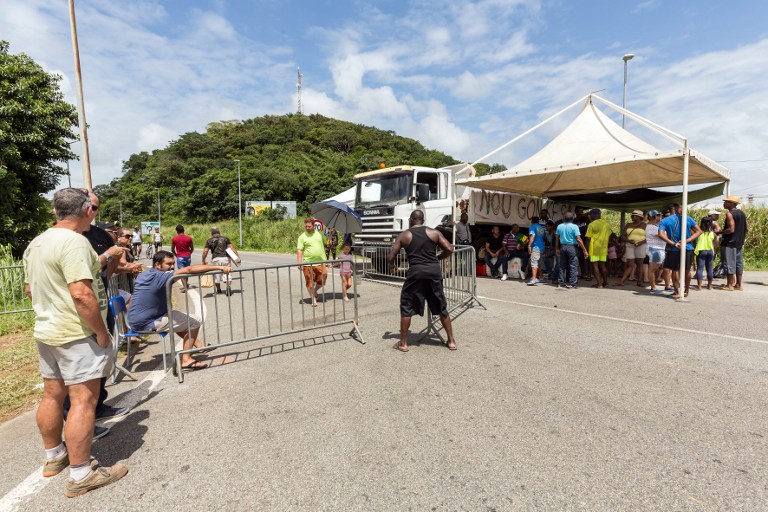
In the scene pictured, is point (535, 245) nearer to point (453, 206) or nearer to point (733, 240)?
point (453, 206)

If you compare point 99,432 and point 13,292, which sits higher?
point 13,292

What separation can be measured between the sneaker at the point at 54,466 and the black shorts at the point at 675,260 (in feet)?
31.1

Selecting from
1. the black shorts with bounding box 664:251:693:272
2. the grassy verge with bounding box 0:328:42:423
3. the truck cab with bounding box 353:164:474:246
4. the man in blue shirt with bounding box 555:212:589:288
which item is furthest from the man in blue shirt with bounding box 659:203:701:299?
the grassy verge with bounding box 0:328:42:423

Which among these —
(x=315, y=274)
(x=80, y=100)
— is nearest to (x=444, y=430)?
(x=315, y=274)

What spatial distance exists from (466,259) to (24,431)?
619 centimetres

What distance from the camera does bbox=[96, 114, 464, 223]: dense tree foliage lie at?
53.1m

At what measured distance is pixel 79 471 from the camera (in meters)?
2.44

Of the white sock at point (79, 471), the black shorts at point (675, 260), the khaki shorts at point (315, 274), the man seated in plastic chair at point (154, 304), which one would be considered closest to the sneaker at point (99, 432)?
the white sock at point (79, 471)

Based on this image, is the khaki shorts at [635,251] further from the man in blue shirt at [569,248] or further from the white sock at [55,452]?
the white sock at [55,452]

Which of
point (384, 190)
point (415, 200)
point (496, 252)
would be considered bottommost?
point (496, 252)

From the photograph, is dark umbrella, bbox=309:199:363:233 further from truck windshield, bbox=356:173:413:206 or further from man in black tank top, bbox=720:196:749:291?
man in black tank top, bbox=720:196:749:291

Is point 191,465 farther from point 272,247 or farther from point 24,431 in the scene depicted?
point 272,247

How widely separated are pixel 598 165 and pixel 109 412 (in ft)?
31.1

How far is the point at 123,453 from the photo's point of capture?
9.39ft
